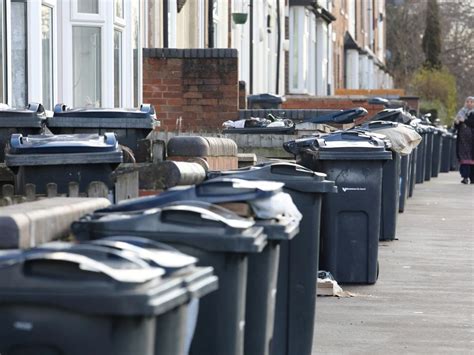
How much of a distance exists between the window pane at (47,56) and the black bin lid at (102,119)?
11.6 feet

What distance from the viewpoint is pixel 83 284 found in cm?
375

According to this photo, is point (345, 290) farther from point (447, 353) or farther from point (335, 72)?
point (335, 72)

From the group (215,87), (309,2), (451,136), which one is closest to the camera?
(215,87)

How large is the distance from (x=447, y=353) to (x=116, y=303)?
456 centimetres

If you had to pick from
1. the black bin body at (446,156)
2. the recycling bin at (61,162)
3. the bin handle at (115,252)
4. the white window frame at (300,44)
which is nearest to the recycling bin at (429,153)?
the white window frame at (300,44)

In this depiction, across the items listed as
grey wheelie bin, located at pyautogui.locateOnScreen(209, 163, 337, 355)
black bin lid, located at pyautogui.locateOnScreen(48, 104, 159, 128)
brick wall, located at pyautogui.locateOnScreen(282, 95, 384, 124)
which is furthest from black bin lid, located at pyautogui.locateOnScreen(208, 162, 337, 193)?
brick wall, located at pyautogui.locateOnScreen(282, 95, 384, 124)

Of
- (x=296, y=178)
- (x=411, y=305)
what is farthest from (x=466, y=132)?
(x=296, y=178)

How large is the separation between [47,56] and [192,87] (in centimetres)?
446

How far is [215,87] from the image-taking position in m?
17.3

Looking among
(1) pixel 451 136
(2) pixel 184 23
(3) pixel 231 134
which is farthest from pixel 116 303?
(1) pixel 451 136

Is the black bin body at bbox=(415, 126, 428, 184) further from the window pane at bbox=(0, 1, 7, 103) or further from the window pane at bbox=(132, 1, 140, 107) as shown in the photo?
the window pane at bbox=(0, 1, 7, 103)

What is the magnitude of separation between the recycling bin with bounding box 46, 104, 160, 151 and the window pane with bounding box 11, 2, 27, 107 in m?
2.69

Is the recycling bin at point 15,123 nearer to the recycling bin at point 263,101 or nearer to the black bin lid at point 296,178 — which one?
the black bin lid at point 296,178

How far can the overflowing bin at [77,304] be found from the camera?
3.72 metres
